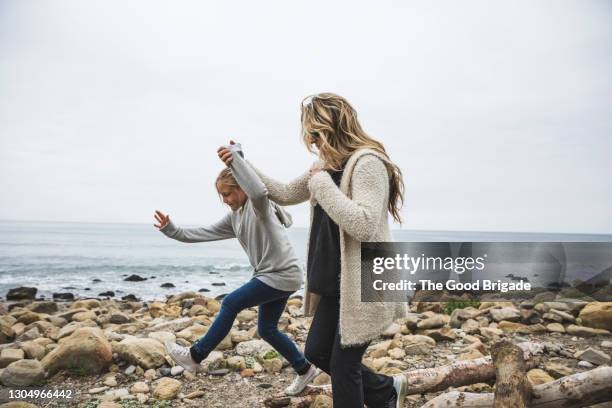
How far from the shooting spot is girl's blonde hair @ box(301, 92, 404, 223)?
8.44 feet

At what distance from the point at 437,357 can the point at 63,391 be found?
414 cm

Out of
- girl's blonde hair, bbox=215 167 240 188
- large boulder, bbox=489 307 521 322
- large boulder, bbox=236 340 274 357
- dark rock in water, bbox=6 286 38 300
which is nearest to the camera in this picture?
girl's blonde hair, bbox=215 167 240 188

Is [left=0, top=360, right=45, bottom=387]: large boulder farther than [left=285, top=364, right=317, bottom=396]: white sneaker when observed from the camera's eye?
Yes

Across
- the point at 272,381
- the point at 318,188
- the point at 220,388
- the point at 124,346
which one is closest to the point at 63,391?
the point at 124,346

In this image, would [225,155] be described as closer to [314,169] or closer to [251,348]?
[314,169]

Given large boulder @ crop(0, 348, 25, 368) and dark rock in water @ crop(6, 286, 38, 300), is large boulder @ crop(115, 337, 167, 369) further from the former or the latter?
dark rock in water @ crop(6, 286, 38, 300)

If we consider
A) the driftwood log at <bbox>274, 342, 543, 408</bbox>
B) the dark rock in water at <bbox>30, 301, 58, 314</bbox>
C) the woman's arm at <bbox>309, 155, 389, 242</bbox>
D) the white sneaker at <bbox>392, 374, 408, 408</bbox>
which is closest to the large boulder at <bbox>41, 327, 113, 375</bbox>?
the driftwood log at <bbox>274, 342, 543, 408</bbox>

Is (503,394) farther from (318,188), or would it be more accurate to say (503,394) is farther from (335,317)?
(318,188)

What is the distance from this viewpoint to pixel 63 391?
4328mm

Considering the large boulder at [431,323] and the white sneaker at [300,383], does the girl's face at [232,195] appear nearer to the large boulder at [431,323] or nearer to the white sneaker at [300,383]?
the white sneaker at [300,383]

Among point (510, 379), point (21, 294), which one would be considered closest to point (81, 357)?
point (510, 379)

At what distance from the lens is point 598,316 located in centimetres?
620

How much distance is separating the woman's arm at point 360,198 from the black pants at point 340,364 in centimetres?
56

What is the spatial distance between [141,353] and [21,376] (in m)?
1.18
